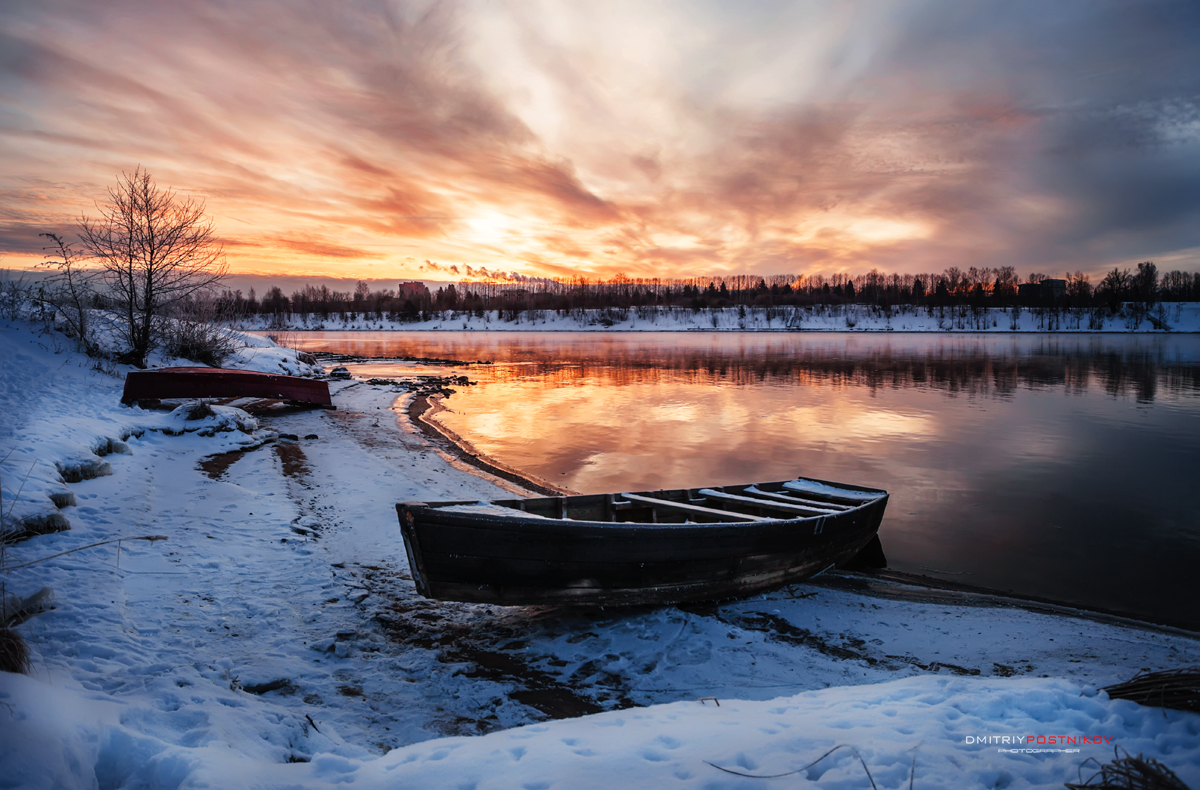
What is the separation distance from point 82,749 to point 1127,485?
53.2ft

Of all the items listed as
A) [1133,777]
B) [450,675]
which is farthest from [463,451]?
[1133,777]

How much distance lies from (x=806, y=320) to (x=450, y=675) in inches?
5116

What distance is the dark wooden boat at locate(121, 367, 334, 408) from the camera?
44.5ft

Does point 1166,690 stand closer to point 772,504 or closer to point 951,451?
point 772,504

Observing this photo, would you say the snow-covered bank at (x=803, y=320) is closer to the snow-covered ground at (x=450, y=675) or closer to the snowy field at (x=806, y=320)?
the snowy field at (x=806, y=320)

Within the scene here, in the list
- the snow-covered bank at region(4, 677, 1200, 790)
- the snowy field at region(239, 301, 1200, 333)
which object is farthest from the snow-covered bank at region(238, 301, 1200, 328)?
the snow-covered bank at region(4, 677, 1200, 790)

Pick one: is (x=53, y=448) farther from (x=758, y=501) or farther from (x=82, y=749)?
(x=758, y=501)

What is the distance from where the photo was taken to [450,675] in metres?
4.69

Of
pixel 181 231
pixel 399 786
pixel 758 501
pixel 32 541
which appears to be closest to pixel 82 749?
pixel 399 786

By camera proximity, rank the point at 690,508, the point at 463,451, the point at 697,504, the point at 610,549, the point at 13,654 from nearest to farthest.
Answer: the point at 13,654 < the point at 610,549 < the point at 690,508 < the point at 697,504 < the point at 463,451

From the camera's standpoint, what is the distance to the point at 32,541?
5523 mm

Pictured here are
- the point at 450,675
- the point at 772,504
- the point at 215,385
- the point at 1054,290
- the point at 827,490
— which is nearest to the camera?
the point at 450,675

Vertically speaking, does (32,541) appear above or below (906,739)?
above

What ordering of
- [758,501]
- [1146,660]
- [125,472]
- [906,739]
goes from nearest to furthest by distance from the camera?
1. [906,739]
2. [1146,660]
3. [758,501]
4. [125,472]
